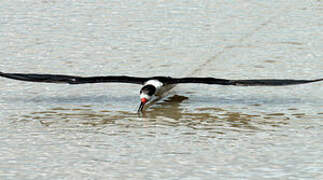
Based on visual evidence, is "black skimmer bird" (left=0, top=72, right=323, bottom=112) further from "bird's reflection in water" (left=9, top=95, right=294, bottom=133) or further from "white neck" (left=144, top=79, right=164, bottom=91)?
"bird's reflection in water" (left=9, top=95, right=294, bottom=133)

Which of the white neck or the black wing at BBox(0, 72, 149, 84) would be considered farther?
the black wing at BBox(0, 72, 149, 84)

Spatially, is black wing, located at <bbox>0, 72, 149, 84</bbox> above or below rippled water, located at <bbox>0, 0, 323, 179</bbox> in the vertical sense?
above

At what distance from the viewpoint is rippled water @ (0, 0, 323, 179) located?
17.7ft

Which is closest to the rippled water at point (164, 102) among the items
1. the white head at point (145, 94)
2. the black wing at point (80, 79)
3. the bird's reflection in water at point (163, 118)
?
the bird's reflection in water at point (163, 118)

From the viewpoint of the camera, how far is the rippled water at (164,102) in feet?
17.7

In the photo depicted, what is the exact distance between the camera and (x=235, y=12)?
1431 cm

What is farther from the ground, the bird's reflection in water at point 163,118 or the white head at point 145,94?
the white head at point 145,94

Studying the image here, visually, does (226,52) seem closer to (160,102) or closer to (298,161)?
(160,102)

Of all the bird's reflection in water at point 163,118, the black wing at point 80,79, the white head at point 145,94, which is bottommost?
Result: the bird's reflection in water at point 163,118

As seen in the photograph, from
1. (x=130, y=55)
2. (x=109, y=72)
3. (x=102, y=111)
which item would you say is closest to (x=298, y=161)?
(x=102, y=111)

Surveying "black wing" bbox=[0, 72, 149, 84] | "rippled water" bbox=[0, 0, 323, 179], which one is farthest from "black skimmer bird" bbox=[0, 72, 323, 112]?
"rippled water" bbox=[0, 0, 323, 179]

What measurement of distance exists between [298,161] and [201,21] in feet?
26.3

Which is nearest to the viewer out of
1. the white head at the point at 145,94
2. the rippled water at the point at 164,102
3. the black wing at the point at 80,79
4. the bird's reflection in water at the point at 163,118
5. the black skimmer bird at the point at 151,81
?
the rippled water at the point at 164,102

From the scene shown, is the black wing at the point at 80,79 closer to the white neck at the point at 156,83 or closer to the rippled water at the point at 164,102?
the white neck at the point at 156,83
